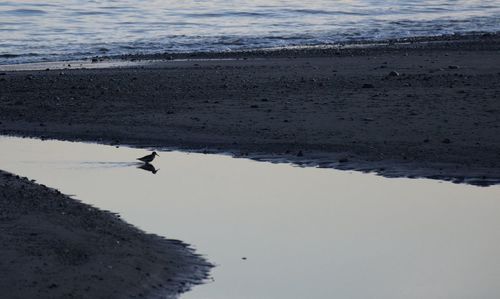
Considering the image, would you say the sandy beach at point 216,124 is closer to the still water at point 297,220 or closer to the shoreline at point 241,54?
the shoreline at point 241,54

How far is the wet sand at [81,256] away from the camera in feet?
28.7

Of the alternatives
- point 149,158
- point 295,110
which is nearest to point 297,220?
point 149,158

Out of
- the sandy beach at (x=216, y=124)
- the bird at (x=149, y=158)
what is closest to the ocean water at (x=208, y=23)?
the sandy beach at (x=216, y=124)

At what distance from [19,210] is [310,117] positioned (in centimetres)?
659

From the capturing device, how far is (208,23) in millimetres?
36781

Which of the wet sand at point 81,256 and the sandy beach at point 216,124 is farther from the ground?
the wet sand at point 81,256

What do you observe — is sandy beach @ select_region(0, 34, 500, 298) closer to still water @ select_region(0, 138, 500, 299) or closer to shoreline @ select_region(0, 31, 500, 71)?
shoreline @ select_region(0, 31, 500, 71)

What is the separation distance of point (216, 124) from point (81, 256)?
7.03 m

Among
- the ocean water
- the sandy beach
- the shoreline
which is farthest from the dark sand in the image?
the ocean water

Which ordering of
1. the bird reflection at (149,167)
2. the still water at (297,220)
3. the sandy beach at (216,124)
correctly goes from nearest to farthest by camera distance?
the still water at (297,220) < the sandy beach at (216,124) < the bird reflection at (149,167)

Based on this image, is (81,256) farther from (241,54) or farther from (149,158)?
(241,54)

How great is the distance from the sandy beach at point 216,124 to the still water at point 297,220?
16.9 inches

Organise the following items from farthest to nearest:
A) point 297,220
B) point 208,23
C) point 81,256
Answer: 1. point 208,23
2. point 297,220
3. point 81,256

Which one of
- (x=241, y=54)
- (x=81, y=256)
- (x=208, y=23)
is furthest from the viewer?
(x=208, y=23)
